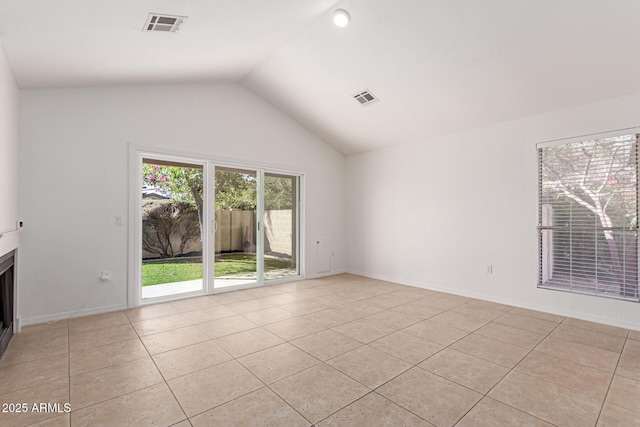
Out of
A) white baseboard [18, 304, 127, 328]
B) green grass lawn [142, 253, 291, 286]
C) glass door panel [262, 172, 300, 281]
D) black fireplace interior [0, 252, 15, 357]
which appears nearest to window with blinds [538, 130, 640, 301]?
glass door panel [262, 172, 300, 281]

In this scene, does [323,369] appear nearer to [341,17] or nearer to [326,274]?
[341,17]

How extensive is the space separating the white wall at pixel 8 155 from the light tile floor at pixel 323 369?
1.05 meters

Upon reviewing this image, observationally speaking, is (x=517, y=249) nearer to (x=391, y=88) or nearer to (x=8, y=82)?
(x=391, y=88)

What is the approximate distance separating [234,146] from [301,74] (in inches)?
58.4

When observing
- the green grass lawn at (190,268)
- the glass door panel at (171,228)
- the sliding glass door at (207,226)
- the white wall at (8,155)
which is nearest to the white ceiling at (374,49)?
the white wall at (8,155)

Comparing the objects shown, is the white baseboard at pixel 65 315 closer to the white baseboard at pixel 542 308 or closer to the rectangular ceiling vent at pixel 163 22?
the rectangular ceiling vent at pixel 163 22

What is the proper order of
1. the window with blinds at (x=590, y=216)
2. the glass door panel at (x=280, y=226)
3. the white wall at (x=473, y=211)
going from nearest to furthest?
1. the window with blinds at (x=590, y=216)
2. the white wall at (x=473, y=211)
3. the glass door panel at (x=280, y=226)

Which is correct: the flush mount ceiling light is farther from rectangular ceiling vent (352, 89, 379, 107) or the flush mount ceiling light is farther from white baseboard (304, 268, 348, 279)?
white baseboard (304, 268, 348, 279)

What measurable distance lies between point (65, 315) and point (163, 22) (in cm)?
326

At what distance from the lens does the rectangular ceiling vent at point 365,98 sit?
14.2ft

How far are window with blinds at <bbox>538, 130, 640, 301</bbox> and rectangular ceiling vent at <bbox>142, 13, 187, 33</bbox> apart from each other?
4206 millimetres

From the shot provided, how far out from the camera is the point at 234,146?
4.85 meters

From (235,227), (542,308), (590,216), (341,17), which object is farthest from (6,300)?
(590,216)

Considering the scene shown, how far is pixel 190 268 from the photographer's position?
14.8 feet
